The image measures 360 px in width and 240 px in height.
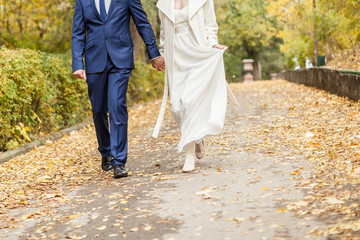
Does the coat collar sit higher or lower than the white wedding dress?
higher

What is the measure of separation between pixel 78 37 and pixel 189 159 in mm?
2029

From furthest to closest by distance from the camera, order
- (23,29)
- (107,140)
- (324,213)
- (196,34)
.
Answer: (23,29) → (107,140) → (196,34) → (324,213)

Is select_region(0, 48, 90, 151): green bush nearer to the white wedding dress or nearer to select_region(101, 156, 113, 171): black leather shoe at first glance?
select_region(101, 156, 113, 171): black leather shoe

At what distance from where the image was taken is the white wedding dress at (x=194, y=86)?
6313 millimetres

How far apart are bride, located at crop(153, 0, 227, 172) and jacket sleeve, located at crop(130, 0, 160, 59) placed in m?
0.15

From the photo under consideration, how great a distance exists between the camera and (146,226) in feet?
14.4

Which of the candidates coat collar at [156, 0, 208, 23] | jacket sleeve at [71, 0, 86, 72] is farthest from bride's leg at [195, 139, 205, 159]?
jacket sleeve at [71, 0, 86, 72]

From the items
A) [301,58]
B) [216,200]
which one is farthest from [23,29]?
[216,200]

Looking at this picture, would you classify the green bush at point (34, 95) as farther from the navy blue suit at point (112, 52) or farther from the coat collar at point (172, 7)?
the coat collar at point (172, 7)

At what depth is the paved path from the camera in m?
4.17

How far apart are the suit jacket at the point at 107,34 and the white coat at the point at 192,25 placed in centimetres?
19

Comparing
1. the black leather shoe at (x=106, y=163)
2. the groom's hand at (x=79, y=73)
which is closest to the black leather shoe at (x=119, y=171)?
the black leather shoe at (x=106, y=163)

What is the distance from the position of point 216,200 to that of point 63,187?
7.48 feet

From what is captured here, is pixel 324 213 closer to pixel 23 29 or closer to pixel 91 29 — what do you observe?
pixel 91 29
